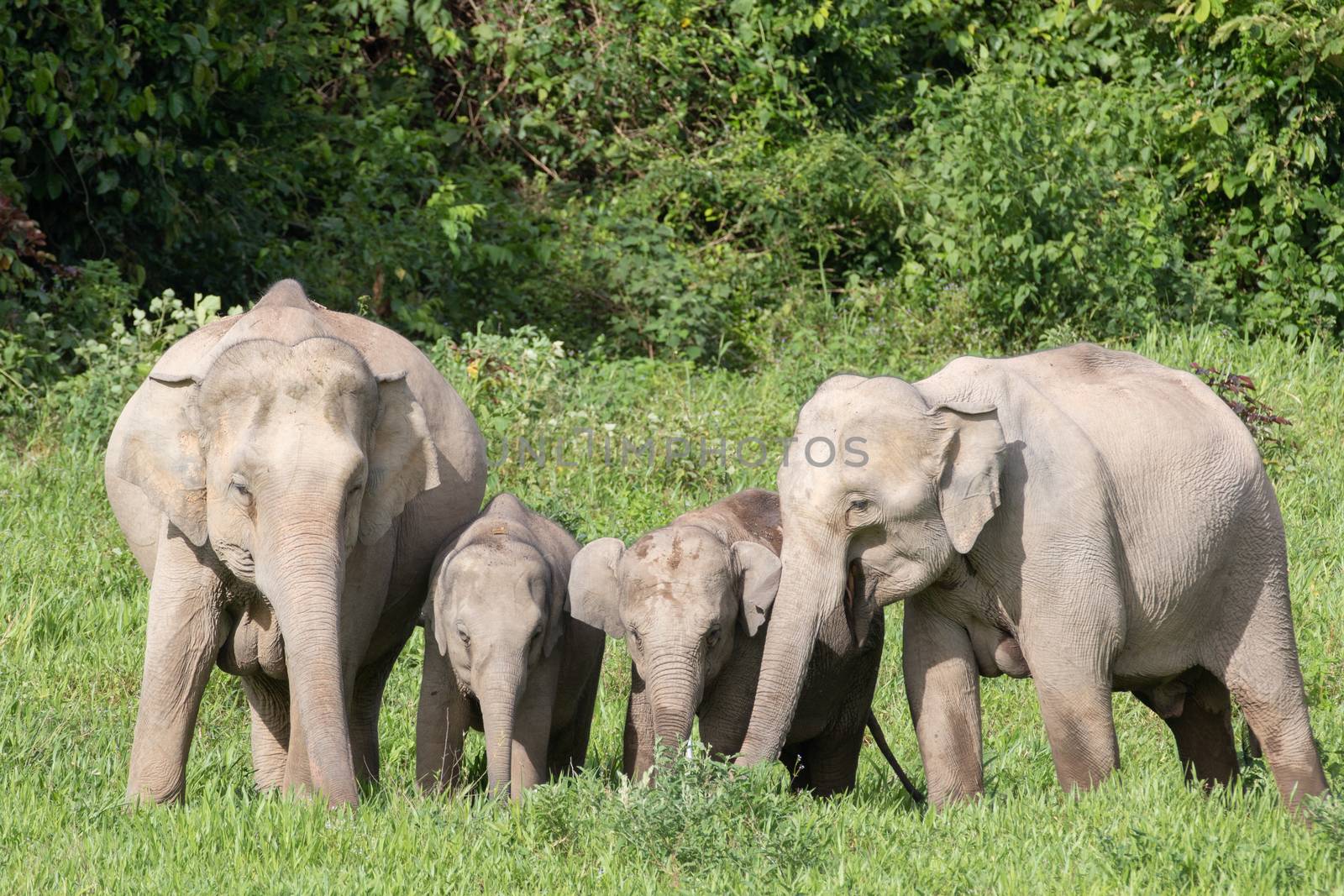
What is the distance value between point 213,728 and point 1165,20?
8.54m

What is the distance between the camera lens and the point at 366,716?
686cm

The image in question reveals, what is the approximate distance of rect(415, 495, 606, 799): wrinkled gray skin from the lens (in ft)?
19.0

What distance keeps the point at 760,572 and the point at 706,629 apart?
34 cm

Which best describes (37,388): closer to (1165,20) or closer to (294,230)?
(294,230)

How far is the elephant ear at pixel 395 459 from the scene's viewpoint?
5961 mm

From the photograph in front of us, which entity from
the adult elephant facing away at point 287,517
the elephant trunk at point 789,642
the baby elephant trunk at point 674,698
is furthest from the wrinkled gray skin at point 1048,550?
the adult elephant facing away at point 287,517

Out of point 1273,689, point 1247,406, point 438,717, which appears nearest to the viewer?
point 1273,689

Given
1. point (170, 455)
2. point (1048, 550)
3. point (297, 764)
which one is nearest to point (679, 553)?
point (1048, 550)

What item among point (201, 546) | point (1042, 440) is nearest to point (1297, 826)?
point (1042, 440)

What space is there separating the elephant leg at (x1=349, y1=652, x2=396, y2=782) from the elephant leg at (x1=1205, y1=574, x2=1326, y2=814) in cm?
303

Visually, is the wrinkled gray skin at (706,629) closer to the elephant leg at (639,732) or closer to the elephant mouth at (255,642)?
the elephant leg at (639,732)

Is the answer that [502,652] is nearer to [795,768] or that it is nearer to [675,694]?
[675,694]

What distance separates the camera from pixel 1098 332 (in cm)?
1250

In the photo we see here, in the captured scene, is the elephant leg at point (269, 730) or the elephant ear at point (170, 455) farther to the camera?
the elephant leg at point (269, 730)
